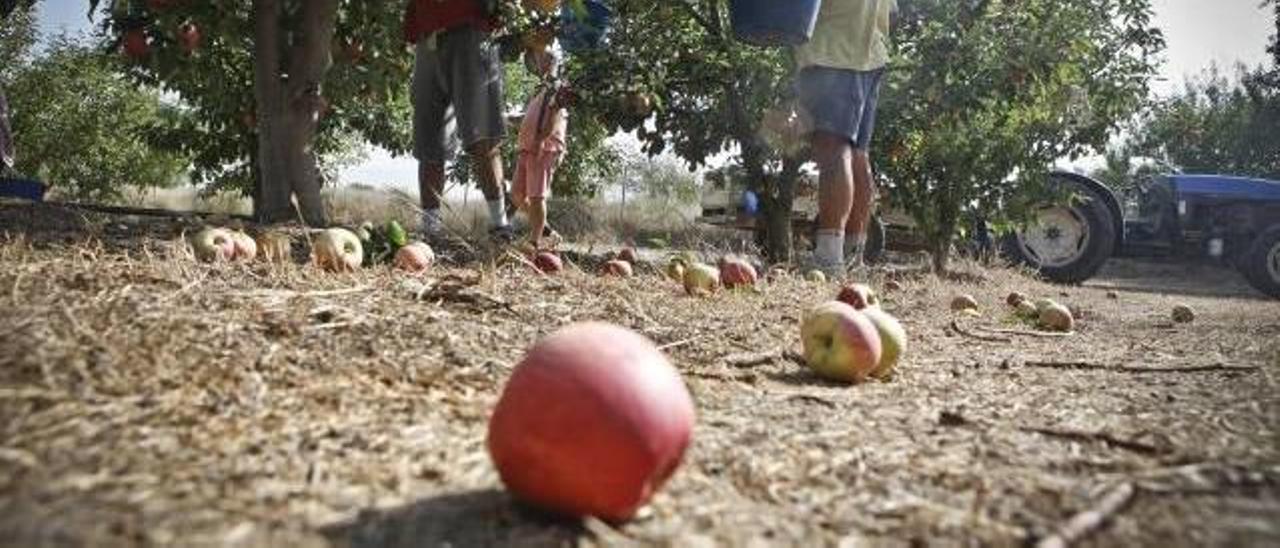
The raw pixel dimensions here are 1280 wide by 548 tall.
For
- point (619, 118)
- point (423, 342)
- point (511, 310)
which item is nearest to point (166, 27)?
point (619, 118)

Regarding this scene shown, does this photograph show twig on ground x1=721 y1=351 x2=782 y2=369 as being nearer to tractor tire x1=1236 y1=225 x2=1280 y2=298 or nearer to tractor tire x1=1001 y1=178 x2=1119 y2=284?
tractor tire x1=1001 y1=178 x2=1119 y2=284

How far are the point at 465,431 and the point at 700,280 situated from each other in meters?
2.83

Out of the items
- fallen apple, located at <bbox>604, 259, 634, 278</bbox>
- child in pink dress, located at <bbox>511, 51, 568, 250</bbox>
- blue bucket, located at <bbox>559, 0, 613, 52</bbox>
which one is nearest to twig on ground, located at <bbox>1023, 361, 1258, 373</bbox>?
fallen apple, located at <bbox>604, 259, 634, 278</bbox>

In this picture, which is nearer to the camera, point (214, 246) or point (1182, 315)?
point (214, 246)

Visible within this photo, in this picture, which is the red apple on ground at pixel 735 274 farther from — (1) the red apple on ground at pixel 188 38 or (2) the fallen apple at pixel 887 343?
(1) the red apple on ground at pixel 188 38

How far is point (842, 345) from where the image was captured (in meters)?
2.80

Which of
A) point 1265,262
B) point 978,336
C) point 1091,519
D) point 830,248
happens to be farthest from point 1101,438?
point 1265,262

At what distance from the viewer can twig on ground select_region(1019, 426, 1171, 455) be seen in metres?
1.88

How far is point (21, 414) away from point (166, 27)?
4.69 metres

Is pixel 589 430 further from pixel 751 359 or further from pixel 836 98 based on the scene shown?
pixel 836 98

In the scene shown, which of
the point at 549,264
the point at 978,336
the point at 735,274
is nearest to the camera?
the point at 978,336

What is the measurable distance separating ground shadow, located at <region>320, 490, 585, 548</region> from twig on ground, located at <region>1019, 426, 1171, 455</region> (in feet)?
4.04

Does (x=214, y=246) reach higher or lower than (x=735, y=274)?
higher

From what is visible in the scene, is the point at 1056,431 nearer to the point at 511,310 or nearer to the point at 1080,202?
the point at 511,310
